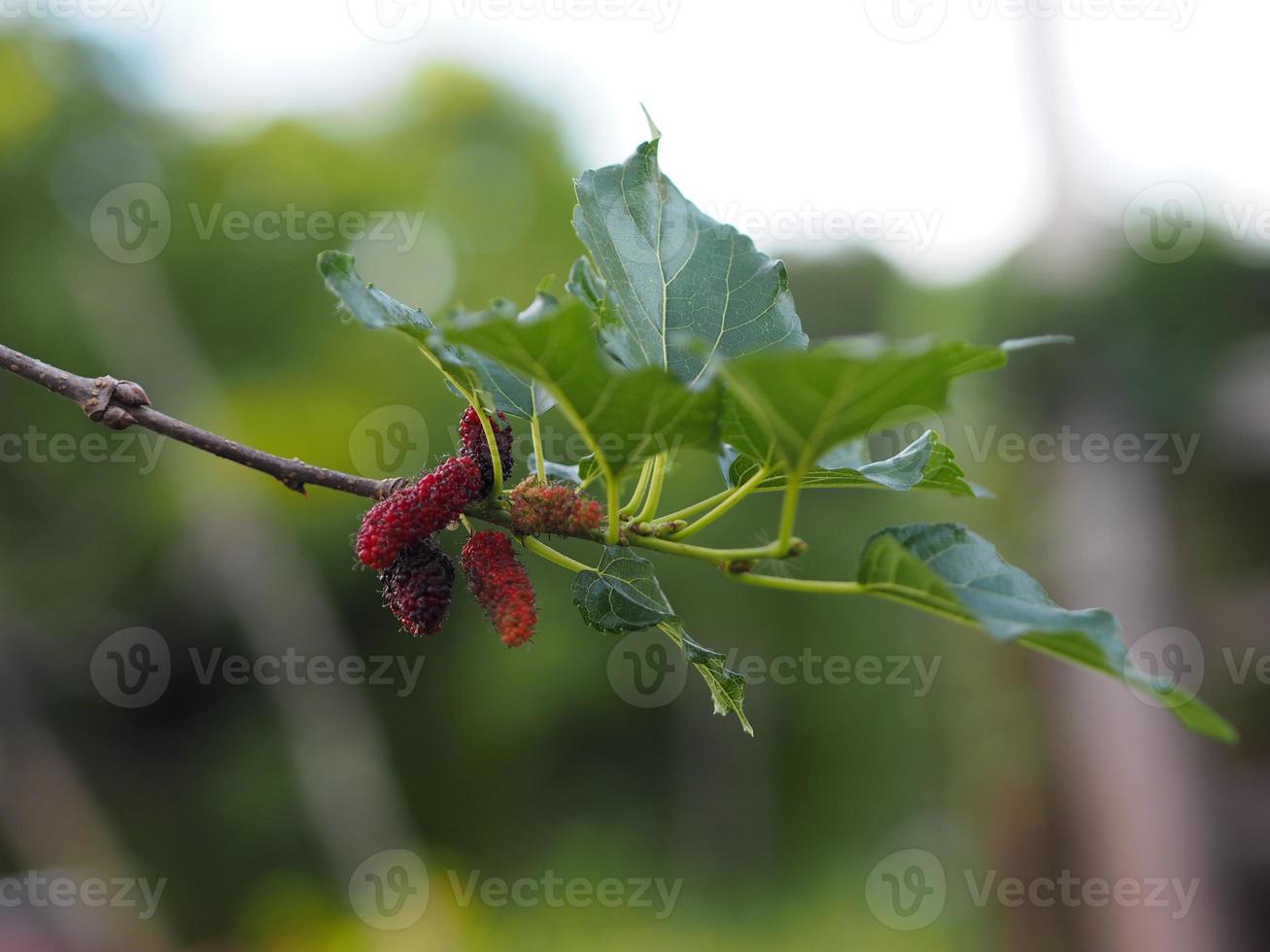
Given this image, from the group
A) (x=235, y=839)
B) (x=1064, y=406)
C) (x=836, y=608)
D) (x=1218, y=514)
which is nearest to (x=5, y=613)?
(x=235, y=839)

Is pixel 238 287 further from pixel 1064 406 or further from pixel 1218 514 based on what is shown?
pixel 1218 514

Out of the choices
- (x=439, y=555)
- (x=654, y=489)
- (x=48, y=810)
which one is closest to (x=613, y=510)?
(x=654, y=489)

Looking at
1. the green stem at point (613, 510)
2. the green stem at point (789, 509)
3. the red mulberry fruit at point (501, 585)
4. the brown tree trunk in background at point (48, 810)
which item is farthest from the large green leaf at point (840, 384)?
the brown tree trunk in background at point (48, 810)

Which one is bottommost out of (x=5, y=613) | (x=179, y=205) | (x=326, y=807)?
(x=326, y=807)

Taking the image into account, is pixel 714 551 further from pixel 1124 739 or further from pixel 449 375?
pixel 1124 739

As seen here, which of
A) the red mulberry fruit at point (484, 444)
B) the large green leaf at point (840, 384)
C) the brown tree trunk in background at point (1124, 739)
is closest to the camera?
the large green leaf at point (840, 384)

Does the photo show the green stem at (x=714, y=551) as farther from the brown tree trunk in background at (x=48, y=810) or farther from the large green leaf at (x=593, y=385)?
the brown tree trunk in background at (x=48, y=810)
